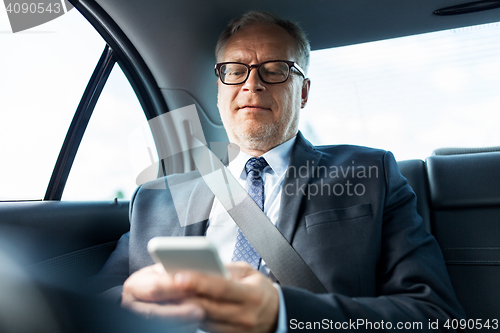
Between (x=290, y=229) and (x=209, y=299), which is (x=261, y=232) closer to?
(x=290, y=229)

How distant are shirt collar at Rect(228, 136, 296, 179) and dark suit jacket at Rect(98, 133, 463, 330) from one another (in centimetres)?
6

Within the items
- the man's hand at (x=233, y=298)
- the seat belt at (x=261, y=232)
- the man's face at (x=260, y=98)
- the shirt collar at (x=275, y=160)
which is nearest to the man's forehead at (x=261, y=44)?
the man's face at (x=260, y=98)

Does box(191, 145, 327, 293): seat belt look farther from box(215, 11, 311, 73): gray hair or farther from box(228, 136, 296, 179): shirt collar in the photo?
box(215, 11, 311, 73): gray hair

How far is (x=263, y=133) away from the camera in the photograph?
142cm

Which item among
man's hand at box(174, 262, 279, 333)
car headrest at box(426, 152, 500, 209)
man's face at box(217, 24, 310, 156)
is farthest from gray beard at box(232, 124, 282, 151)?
man's hand at box(174, 262, 279, 333)

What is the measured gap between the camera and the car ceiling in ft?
4.82

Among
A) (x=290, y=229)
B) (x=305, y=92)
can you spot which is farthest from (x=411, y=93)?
(x=290, y=229)

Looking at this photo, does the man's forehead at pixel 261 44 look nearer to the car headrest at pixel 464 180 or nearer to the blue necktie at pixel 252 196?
the blue necktie at pixel 252 196

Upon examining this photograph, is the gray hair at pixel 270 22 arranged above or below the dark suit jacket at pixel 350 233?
above

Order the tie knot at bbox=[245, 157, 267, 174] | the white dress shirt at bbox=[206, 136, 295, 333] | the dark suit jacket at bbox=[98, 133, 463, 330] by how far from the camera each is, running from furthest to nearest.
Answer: the tie knot at bbox=[245, 157, 267, 174] < the white dress shirt at bbox=[206, 136, 295, 333] < the dark suit jacket at bbox=[98, 133, 463, 330]

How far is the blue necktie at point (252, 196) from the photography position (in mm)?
1126

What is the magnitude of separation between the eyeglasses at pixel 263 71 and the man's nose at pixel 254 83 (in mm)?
13

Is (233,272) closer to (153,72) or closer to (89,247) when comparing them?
(89,247)

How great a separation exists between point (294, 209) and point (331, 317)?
453 mm
